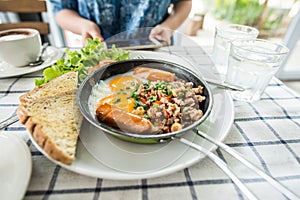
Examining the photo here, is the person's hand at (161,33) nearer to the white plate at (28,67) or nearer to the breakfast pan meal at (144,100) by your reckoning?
the breakfast pan meal at (144,100)

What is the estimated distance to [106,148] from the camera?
56cm

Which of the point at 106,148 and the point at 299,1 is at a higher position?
the point at 299,1

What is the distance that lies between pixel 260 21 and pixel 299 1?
1.67ft

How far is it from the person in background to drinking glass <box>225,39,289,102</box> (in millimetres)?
589

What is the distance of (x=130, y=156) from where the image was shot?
21.4 inches

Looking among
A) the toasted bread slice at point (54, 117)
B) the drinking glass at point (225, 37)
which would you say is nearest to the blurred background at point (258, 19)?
the drinking glass at point (225, 37)

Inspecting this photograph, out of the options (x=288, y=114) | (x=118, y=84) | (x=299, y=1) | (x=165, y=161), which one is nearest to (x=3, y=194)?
(x=165, y=161)

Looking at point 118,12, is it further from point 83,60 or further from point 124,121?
point 124,121

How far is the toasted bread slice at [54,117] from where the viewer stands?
0.50 metres

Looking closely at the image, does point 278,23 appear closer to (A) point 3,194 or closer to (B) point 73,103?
(B) point 73,103

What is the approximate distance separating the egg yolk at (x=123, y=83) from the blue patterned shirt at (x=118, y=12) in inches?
30.3

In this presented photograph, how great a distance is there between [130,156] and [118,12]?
1.25m

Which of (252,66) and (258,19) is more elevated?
(252,66)

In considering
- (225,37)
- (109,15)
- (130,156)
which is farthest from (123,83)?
(109,15)
